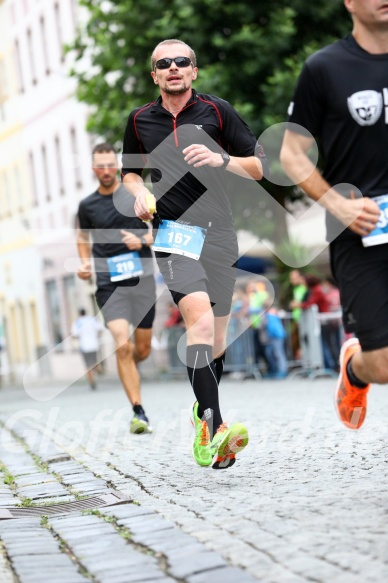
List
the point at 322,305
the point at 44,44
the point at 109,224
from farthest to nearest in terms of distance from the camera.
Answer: the point at 44,44
the point at 322,305
the point at 109,224

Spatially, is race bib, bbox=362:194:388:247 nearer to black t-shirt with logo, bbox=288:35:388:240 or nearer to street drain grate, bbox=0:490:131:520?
black t-shirt with logo, bbox=288:35:388:240

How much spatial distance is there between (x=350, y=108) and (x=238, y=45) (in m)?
18.6

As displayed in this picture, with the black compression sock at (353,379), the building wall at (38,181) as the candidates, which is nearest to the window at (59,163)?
the building wall at (38,181)

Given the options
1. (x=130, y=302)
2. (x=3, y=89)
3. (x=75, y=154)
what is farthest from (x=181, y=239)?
(x=3, y=89)

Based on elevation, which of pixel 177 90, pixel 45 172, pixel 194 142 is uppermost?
pixel 45 172

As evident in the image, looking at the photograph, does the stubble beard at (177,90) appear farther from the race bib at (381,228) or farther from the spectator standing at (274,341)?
the spectator standing at (274,341)

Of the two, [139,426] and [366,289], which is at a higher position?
[366,289]

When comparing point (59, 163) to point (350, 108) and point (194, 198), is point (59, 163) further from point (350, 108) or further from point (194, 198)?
point (350, 108)

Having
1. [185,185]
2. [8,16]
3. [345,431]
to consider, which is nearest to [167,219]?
[185,185]

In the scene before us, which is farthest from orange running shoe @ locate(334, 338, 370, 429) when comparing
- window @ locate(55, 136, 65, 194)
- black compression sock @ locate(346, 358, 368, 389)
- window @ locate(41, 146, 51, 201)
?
window @ locate(41, 146, 51, 201)

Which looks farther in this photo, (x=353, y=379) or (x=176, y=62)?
(x=176, y=62)

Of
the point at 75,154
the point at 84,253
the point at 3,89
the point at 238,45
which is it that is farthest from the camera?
the point at 3,89

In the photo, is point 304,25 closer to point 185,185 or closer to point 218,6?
point 218,6

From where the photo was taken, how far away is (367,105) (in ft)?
17.1
